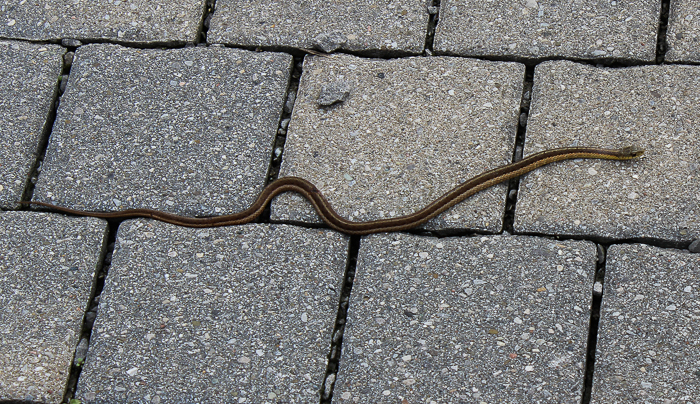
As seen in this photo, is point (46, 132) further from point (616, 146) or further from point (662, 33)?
point (662, 33)

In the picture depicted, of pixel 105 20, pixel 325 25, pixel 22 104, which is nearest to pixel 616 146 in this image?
pixel 325 25

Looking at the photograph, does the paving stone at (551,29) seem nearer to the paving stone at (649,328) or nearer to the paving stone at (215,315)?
the paving stone at (649,328)

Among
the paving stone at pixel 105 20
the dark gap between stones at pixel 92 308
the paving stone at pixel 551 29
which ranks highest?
the paving stone at pixel 551 29

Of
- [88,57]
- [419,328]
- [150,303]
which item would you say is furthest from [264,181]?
[88,57]

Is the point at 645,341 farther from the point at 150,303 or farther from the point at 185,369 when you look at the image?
the point at 150,303

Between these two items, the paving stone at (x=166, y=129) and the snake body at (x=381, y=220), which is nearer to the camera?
the snake body at (x=381, y=220)

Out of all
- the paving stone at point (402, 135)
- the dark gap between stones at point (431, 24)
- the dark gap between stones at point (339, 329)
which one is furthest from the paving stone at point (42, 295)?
the dark gap between stones at point (431, 24)
